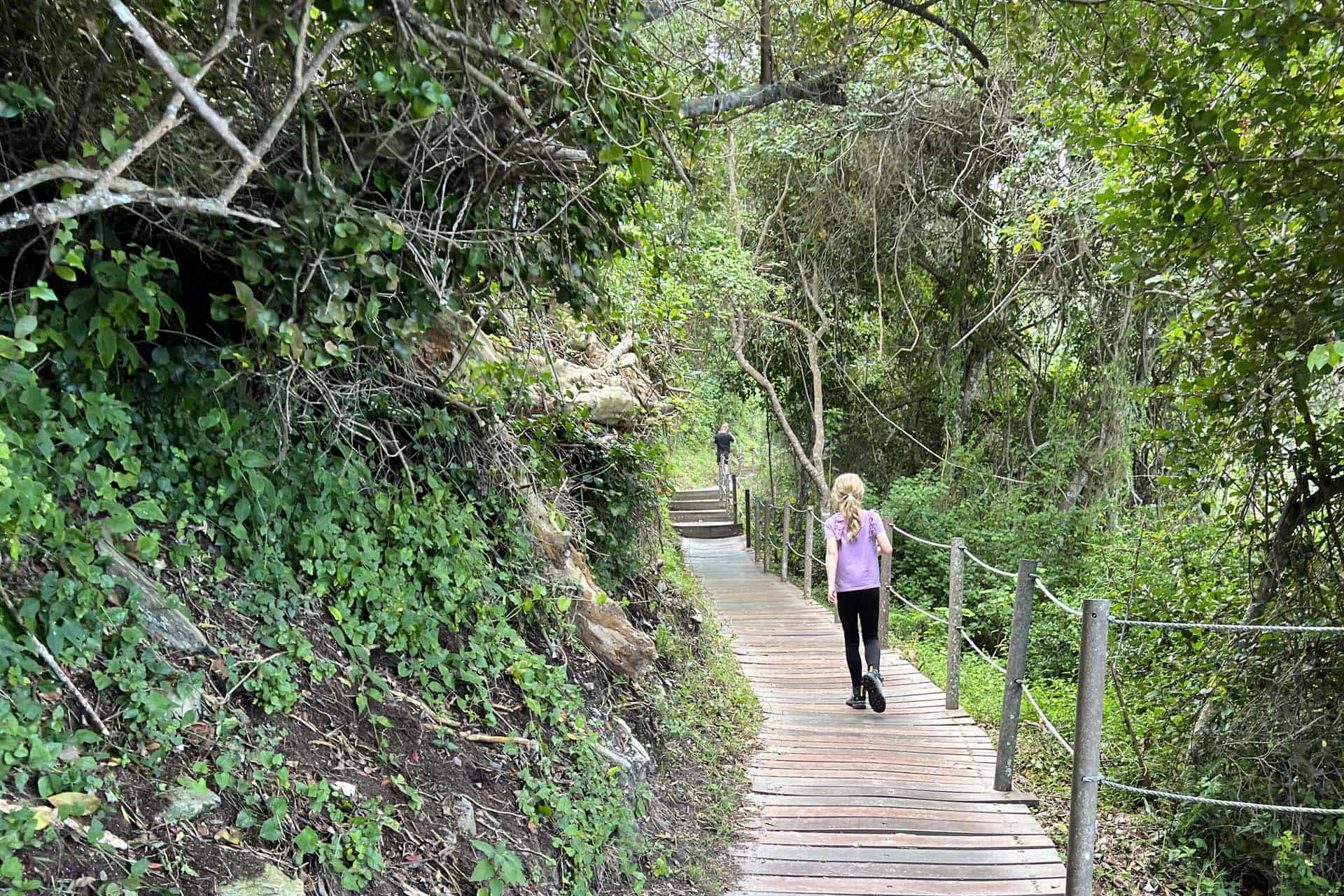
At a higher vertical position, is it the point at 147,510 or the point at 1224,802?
the point at 147,510

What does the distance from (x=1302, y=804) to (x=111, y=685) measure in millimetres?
4813

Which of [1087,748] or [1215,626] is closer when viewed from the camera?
[1215,626]

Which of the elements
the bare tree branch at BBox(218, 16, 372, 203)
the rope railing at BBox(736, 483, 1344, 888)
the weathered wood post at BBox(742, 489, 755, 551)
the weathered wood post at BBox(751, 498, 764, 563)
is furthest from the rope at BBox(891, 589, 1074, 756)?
the weathered wood post at BBox(742, 489, 755, 551)

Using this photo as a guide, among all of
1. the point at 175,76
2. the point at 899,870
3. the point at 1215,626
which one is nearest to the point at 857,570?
the point at 899,870

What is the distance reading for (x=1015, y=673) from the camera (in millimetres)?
3994

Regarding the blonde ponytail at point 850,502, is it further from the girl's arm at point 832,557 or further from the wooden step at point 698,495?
the wooden step at point 698,495

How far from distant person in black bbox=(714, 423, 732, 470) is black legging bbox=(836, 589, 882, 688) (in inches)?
462

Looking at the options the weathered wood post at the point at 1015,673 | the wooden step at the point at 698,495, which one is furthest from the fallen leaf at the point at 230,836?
the wooden step at the point at 698,495

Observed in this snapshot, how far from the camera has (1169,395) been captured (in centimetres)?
414

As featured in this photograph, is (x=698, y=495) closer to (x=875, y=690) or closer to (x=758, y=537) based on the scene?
(x=758, y=537)

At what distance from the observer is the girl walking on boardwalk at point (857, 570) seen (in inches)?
198

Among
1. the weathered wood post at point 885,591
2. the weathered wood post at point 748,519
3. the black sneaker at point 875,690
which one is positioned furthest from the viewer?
the weathered wood post at point 748,519

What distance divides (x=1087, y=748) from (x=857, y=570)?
80.2 inches

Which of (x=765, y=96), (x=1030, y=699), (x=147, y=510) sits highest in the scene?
(x=765, y=96)
